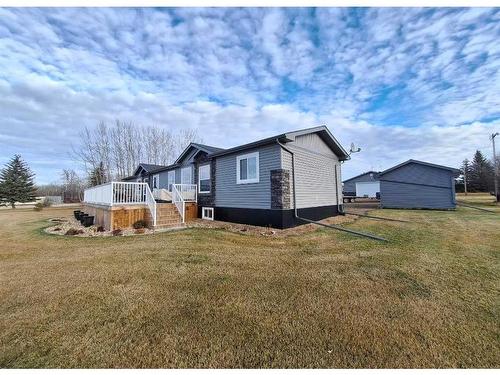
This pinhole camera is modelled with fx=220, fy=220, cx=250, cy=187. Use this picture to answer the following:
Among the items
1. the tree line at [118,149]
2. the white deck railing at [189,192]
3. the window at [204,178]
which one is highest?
the tree line at [118,149]

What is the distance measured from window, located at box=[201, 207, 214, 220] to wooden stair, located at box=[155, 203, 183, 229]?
167 cm

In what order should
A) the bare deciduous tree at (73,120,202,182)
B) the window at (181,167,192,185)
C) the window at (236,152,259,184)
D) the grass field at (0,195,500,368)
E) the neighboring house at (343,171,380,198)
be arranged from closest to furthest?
the grass field at (0,195,500,368)
the window at (236,152,259,184)
the window at (181,167,192,185)
the bare deciduous tree at (73,120,202,182)
the neighboring house at (343,171,380,198)

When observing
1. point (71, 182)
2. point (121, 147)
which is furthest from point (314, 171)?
point (71, 182)

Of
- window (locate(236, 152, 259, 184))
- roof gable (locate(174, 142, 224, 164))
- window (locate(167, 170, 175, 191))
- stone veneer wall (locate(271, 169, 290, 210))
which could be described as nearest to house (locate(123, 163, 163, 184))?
window (locate(167, 170, 175, 191))

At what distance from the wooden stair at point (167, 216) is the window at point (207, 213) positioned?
1.67 metres

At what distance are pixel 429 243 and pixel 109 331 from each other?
307 inches

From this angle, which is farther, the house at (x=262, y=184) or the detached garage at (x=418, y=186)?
the detached garage at (x=418, y=186)

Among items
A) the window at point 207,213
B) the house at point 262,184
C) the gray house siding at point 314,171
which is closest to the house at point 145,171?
the house at point 262,184

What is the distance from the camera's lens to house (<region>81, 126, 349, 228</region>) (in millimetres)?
8758

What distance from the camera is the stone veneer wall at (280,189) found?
27.7 ft

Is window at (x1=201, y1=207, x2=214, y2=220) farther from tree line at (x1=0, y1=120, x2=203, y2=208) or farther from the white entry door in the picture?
the white entry door

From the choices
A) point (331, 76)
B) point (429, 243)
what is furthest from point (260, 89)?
point (429, 243)

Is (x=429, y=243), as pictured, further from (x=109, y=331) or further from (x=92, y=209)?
(x=92, y=209)

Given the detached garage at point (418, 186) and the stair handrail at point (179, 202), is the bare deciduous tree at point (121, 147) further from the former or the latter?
the detached garage at point (418, 186)
